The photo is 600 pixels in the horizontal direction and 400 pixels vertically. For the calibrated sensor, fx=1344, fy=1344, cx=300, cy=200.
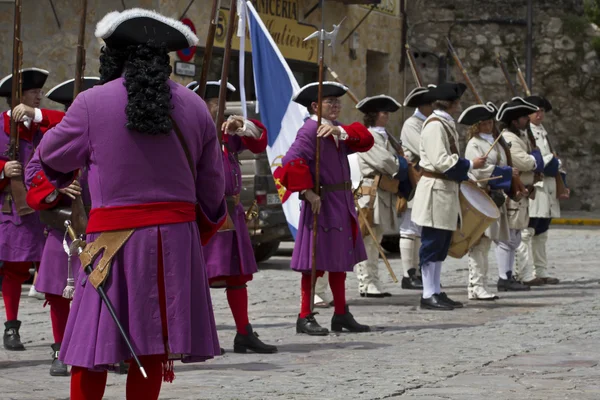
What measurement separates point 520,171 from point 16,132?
6.29 metres

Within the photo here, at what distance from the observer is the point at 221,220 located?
5.54m

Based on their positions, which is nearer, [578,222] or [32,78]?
[32,78]

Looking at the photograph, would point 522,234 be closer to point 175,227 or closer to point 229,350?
point 229,350

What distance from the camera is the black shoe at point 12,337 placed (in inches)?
350

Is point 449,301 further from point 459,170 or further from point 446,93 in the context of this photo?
point 446,93

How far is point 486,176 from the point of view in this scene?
1220cm

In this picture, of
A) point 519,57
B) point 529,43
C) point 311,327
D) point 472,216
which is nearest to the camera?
point 311,327

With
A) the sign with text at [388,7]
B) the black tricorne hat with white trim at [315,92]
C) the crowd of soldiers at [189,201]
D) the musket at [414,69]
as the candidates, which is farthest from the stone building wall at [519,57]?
the black tricorne hat with white trim at [315,92]

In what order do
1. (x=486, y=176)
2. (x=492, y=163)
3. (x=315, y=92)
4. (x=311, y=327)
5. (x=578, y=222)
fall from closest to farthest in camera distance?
(x=311, y=327) → (x=315, y=92) → (x=486, y=176) → (x=492, y=163) → (x=578, y=222)

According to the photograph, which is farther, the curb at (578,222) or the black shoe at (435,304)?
the curb at (578,222)

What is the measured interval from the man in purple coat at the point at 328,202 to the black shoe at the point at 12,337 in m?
2.07

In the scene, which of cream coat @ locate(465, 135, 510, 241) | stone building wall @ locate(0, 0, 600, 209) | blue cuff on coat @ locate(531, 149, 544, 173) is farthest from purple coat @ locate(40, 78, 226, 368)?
stone building wall @ locate(0, 0, 600, 209)

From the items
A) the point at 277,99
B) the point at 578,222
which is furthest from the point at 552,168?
the point at 578,222

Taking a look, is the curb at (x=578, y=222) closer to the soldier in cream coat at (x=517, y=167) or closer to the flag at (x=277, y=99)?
the soldier in cream coat at (x=517, y=167)
